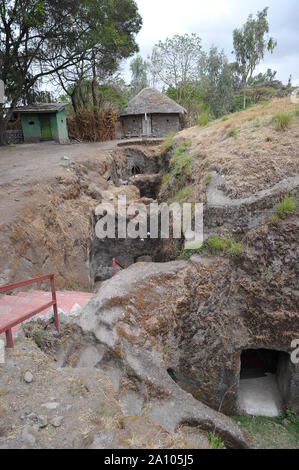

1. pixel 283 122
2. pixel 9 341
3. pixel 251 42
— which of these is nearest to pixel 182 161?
pixel 283 122

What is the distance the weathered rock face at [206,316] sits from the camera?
5.57m

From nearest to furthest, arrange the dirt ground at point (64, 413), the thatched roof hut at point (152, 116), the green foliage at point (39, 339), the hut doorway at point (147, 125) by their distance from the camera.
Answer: the dirt ground at point (64, 413) → the green foliage at point (39, 339) → the thatched roof hut at point (152, 116) → the hut doorway at point (147, 125)

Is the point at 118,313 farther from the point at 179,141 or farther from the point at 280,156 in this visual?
A: the point at 179,141

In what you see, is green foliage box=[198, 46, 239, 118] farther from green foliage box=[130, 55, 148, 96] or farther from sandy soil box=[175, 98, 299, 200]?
sandy soil box=[175, 98, 299, 200]

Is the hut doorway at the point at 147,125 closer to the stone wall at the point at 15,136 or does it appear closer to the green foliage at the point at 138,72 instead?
the stone wall at the point at 15,136

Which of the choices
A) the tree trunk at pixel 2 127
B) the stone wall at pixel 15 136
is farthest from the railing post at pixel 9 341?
the stone wall at pixel 15 136

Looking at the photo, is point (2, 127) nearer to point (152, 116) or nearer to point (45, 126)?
point (45, 126)

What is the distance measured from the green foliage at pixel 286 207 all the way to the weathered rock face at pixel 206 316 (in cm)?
24

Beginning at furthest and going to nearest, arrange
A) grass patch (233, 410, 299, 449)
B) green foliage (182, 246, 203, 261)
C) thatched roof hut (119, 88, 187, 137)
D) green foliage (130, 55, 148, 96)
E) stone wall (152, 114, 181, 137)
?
green foliage (130, 55, 148, 96), stone wall (152, 114, 181, 137), thatched roof hut (119, 88, 187, 137), green foliage (182, 246, 203, 261), grass patch (233, 410, 299, 449)

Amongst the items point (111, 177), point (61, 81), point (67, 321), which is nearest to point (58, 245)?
point (67, 321)

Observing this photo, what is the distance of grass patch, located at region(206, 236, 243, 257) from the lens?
24.7 ft

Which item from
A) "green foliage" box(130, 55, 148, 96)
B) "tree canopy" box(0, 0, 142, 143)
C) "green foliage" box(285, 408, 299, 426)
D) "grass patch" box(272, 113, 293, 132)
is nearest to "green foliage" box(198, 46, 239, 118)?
"green foliage" box(130, 55, 148, 96)

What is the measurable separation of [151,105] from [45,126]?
8.69 m

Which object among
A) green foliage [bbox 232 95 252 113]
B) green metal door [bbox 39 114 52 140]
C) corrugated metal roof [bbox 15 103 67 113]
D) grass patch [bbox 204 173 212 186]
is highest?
green foliage [bbox 232 95 252 113]
